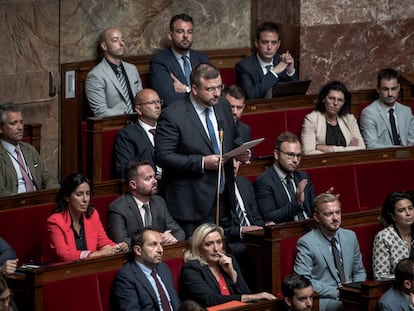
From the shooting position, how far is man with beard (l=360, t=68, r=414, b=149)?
428cm

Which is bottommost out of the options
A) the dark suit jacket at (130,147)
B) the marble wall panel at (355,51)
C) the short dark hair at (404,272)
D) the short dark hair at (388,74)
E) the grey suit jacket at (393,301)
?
the grey suit jacket at (393,301)

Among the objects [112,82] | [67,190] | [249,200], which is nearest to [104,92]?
[112,82]

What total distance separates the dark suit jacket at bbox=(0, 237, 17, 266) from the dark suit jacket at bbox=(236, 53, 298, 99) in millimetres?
1500

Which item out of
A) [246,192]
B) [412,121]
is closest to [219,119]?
[246,192]

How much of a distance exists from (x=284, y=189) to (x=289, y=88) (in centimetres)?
72

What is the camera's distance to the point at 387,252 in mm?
3461

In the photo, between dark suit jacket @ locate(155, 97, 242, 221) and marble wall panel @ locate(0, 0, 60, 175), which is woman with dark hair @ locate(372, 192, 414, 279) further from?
marble wall panel @ locate(0, 0, 60, 175)

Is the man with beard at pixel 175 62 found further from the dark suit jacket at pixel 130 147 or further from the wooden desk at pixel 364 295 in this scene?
the wooden desk at pixel 364 295

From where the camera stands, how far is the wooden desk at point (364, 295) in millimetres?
3096

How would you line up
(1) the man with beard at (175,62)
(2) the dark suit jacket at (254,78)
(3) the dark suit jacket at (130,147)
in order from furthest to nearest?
(2) the dark suit jacket at (254,78) < (1) the man with beard at (175,62) < (3) the dark suit jacket at (130,147)

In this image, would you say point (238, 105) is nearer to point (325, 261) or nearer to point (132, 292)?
point (325, 261)

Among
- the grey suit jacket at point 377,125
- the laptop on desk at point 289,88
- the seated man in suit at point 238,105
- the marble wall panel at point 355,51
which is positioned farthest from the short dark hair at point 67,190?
the marble wall panel at point 355,51

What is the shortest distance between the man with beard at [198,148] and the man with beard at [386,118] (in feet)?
3.43

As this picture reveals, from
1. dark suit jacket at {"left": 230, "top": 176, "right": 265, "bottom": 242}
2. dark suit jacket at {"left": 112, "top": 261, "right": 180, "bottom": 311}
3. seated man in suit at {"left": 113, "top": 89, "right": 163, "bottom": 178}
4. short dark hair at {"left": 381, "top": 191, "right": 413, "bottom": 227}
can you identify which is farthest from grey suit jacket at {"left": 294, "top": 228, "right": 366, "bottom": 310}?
seated man in suit at {"left": 113, "top": 89, "right": 163, "bottom": 178}
